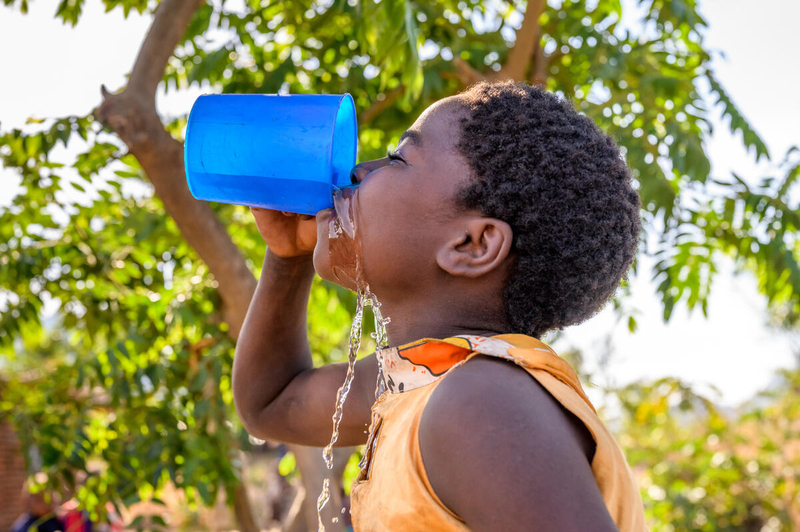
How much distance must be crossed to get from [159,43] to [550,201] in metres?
1.82

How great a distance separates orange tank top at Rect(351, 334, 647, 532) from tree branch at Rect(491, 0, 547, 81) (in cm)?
225

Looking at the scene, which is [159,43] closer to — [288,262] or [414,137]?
[288,262]

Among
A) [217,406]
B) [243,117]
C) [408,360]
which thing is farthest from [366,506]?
[217,406]

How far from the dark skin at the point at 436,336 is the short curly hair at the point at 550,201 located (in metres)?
0.03

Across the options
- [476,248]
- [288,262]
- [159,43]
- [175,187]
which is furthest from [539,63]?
[476,248]

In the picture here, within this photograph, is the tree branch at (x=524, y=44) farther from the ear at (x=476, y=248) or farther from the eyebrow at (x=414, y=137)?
the ear at (x=476, y=248)

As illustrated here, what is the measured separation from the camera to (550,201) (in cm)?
93

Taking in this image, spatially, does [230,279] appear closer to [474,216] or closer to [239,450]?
[239,450]

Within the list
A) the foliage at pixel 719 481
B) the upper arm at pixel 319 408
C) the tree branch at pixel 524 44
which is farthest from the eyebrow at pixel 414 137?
the foliage at pixel 719 481

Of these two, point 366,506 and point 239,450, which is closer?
point 366,506

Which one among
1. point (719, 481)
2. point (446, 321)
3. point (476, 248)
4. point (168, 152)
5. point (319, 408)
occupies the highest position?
point (476, 248)

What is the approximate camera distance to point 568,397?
0.80 m

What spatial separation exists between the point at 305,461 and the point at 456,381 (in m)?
1.88

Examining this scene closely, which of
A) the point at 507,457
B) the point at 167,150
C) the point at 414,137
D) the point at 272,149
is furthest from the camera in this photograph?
the point at 167,150
